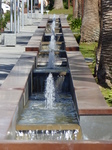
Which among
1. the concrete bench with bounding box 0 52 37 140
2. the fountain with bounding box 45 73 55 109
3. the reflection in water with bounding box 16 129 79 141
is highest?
the concrete bench with bounding box 0 52 37 140

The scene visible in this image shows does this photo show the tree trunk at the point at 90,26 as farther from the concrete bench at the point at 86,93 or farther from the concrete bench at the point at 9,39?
the concrete bench at the point at 86,93

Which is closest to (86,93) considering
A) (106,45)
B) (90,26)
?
(106,45)

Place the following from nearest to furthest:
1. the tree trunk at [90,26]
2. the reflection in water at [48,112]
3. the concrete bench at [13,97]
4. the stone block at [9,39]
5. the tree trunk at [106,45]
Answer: the concrete bench at [13,97] < the reflection in water at [48,112] < the tree trunk at [106,45] < the stone block at [9,39] < the tree trunk at [90,26]

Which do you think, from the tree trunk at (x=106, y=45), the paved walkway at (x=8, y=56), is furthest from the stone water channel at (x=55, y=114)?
the paved walkway at (x=8, y=56)

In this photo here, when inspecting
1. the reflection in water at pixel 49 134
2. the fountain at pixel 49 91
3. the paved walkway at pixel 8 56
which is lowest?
the paved walkway at pixel 8 56

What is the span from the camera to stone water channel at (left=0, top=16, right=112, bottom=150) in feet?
16.0

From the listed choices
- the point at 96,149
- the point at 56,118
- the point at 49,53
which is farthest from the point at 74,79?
the point at 49,53

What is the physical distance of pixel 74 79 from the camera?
935 cm

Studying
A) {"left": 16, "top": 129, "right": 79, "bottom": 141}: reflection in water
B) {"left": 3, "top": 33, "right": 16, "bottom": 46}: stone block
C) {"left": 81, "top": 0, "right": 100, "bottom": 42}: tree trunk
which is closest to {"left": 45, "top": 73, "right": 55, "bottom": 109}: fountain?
{"left": 16, "top": 129, "right": 79, "bottom": 141}: reflection in water

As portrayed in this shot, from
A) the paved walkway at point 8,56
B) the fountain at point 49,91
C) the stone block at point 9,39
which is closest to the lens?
the fountain at point 49,91

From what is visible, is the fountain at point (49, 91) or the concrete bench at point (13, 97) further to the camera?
the fountain at point (49, 91)

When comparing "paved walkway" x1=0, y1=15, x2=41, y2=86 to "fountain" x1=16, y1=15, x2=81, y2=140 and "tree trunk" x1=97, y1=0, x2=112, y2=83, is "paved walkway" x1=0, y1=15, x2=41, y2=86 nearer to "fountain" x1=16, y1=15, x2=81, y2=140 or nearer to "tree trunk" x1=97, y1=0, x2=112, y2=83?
"fountain" x1=16, y1=15, x2=81, y2=140

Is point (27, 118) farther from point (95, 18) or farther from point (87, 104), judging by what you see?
point (95, 18)

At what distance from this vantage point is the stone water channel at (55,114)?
4.88 m
